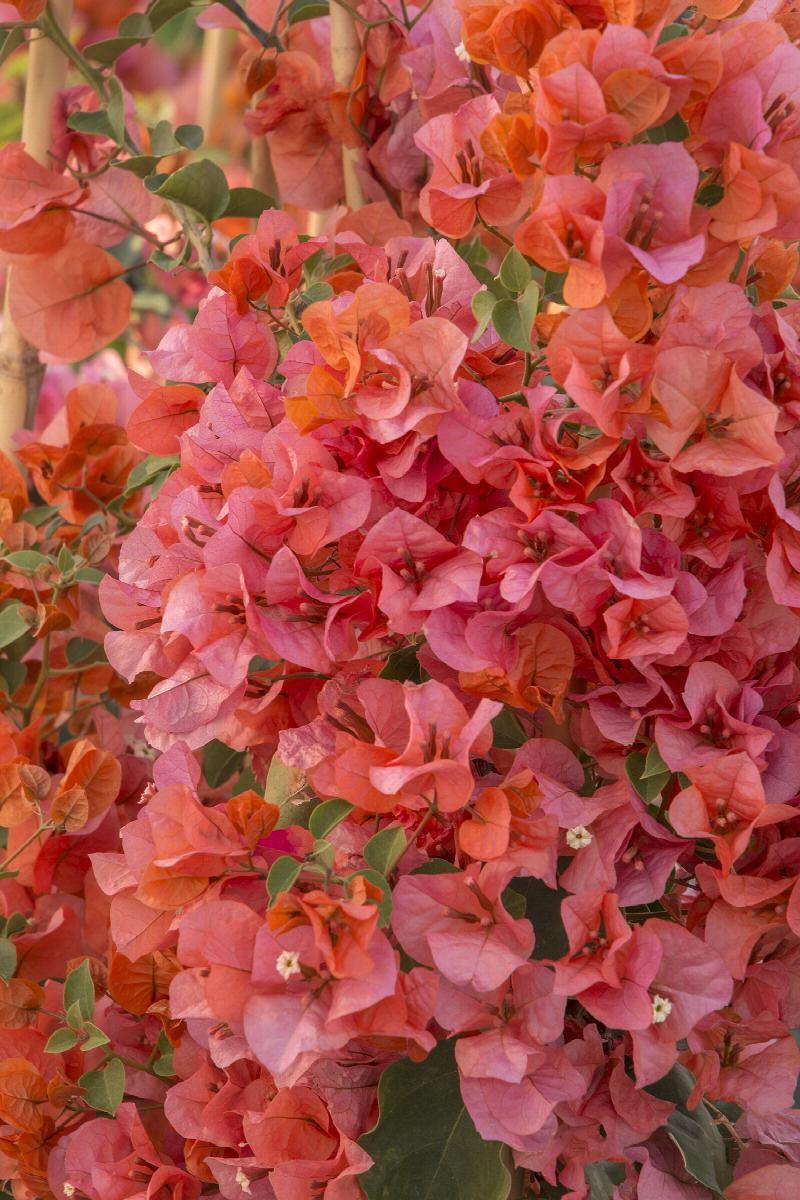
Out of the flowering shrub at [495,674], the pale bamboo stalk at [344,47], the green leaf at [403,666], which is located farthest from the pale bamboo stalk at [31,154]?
the green leaf at [403,666]

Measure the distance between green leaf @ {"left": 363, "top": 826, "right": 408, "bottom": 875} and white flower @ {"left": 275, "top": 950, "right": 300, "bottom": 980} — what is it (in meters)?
0.04

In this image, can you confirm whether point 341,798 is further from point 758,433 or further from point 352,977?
point 758,433

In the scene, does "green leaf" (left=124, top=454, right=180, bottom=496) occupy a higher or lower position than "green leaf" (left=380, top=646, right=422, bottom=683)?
higher

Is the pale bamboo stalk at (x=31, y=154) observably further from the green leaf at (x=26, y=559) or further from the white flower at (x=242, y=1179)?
the white flower at (x=242, y=1179)

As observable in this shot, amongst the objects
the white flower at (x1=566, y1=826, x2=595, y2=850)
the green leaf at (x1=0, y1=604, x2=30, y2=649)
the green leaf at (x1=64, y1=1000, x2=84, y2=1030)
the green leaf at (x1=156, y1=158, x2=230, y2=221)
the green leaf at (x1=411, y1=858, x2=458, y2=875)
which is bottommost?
Result: the green leaf at (x1=64, y1=1000, x2=84, y2=1030)

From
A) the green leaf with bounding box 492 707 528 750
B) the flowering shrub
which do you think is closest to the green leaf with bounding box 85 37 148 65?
the flowering shrub

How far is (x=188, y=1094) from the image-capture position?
54 centimetres

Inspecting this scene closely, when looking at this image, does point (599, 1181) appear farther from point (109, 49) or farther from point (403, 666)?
point (109, 49)

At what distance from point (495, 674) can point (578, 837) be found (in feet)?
0.22

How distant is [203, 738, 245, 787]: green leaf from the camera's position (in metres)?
0.75

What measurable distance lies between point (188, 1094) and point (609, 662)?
25cm

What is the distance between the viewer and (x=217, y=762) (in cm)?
75

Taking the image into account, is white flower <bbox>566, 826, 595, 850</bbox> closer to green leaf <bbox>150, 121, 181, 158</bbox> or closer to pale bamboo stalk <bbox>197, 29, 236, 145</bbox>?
green leaf <bbox>150, 121, 181, 158</bbox>

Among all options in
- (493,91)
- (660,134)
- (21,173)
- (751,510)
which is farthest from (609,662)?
(21,173)
